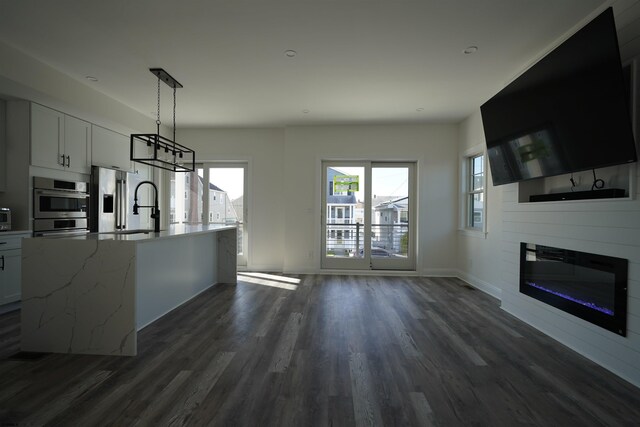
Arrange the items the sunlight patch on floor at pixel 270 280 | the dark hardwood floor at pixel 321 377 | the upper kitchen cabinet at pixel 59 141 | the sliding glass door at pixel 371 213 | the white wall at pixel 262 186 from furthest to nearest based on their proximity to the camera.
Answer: the white wall at pixel 262 186 < the sliding glass door at pixel 371 213 < the sunlight patch on floor at pixel 270 280 < the upper kitchen cabinet at pixel 59 141 < the dark hardwood floor at pixel 321 377

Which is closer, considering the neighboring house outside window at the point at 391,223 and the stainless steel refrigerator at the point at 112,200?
the stainless steel refrigerator at the point at 112,200

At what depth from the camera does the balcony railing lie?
5852 millimetres

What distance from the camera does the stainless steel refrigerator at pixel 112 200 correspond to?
443 centimetres

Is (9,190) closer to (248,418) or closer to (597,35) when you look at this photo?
(248,418)

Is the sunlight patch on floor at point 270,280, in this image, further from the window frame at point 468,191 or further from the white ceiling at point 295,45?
the window frame at point 468,191

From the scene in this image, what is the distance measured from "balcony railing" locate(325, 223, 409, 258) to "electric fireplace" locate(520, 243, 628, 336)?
2.51 metres

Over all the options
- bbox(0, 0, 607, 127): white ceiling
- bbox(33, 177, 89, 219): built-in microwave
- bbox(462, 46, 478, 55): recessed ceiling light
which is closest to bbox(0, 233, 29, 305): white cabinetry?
bbox(33, 177, 89, 219): built-in microwave

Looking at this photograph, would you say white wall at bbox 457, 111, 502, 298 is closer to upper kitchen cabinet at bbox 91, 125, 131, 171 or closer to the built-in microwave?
upper kitchen cabinet at bbox 91, 125, 131, 171

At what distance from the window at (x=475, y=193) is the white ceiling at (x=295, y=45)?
38.2 inches

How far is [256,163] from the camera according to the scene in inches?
236

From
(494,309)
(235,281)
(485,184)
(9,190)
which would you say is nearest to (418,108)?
(485,184)

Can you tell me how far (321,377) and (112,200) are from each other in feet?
13.5

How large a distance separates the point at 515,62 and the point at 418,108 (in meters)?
1.53

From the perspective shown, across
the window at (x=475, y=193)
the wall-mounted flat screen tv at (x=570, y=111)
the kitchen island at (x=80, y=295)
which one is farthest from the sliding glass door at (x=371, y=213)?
the kitchen island at (x=80, y=295)
